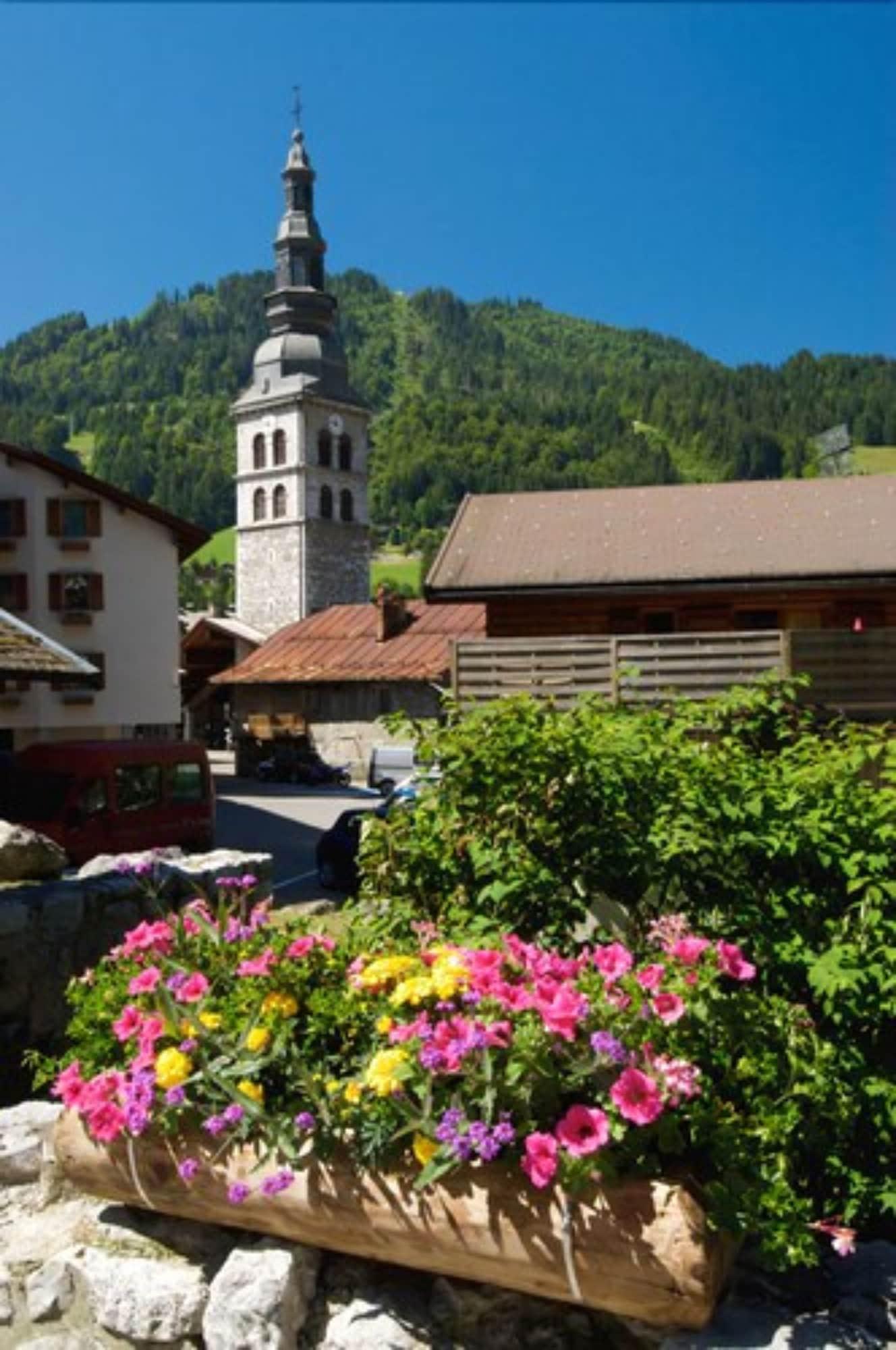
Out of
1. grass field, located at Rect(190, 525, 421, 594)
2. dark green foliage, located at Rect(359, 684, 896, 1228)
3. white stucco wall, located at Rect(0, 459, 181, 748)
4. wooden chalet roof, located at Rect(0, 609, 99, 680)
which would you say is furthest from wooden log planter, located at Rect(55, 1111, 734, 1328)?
grass field, located at Rect(190, 525, 421, 594)

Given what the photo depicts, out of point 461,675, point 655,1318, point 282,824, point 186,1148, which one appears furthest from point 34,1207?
point 282,824

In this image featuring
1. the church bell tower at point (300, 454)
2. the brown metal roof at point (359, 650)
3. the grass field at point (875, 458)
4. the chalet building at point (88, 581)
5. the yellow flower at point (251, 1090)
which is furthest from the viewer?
the grass field at point (875, 458)

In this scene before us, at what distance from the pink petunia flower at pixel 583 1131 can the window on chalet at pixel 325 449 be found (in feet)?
253

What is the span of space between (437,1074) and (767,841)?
1.95 m

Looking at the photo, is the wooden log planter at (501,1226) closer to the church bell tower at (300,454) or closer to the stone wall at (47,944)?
the stone wall at (47,944)

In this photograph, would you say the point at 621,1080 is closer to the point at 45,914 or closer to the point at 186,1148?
the point at 186,1148

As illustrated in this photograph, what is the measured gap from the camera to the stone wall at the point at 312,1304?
14.5 feet

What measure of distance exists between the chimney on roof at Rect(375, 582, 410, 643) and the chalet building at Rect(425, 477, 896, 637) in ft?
92.9

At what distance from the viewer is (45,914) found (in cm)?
827

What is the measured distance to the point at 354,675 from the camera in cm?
4581

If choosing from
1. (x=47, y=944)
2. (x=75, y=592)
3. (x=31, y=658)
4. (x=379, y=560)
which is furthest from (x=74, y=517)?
(x=379, y=560)

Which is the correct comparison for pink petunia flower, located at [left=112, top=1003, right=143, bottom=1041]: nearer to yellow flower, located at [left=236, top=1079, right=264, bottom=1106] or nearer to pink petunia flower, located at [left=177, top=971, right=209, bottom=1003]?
pink petunia flower, located at [left=177, top=971, right=209, bottom=1003]

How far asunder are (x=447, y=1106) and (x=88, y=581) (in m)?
33.9

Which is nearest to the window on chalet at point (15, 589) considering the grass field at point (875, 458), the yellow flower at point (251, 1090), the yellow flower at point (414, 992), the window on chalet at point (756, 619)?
the window on chalet at point (756, 619)
